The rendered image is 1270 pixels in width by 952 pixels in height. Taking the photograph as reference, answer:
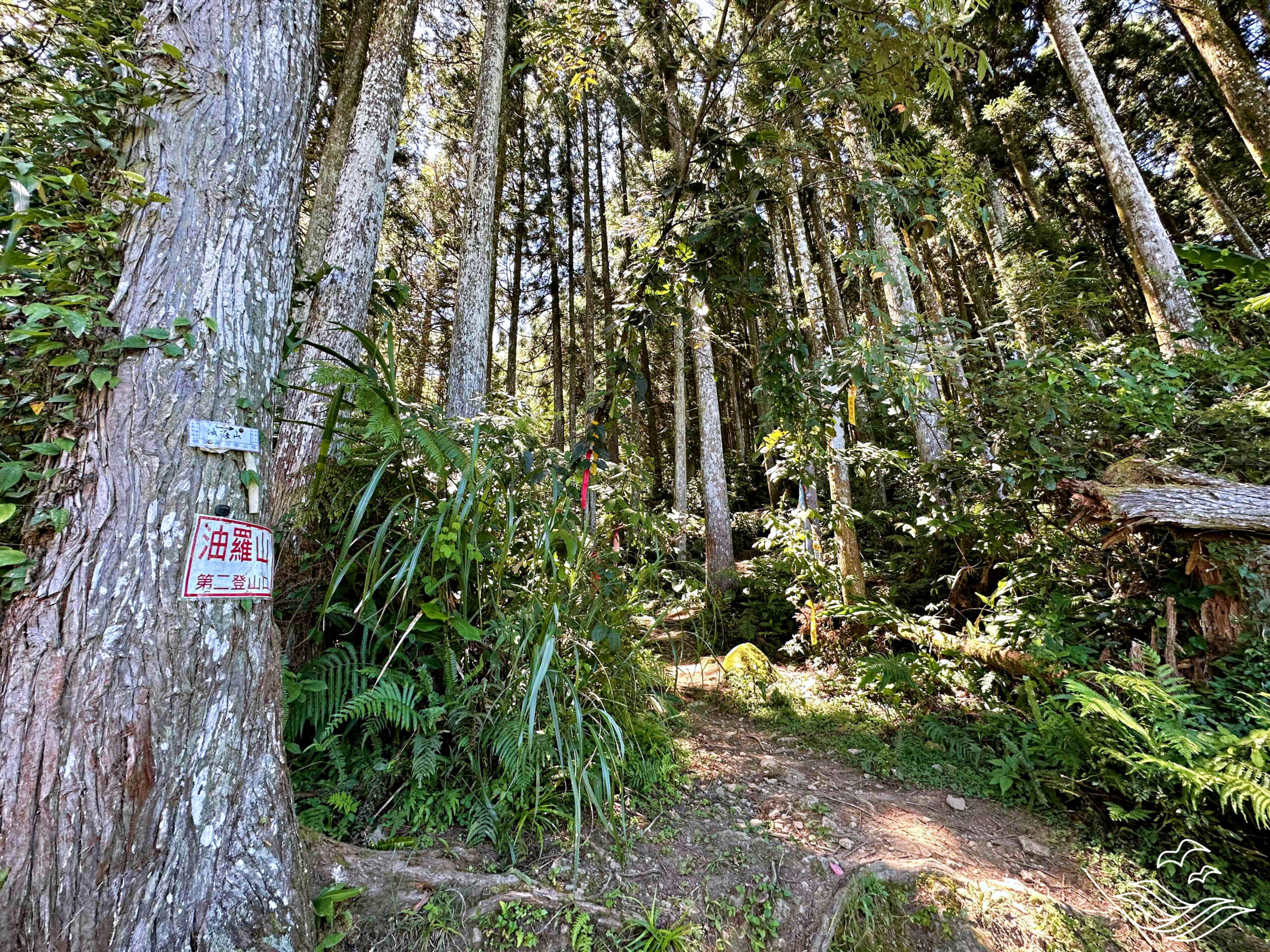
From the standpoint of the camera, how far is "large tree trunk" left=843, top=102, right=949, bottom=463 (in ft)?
10.0

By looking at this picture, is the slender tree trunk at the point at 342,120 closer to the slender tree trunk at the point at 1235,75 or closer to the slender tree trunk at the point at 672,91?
the slender tree trunk at the point at 672,91

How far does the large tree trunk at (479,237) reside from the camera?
506 centimetres

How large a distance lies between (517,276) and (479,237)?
7.25 meters

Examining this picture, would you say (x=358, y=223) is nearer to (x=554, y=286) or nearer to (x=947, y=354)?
(x=947, y=354)

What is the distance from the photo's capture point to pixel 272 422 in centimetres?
157

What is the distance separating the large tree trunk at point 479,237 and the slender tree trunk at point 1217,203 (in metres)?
15.1

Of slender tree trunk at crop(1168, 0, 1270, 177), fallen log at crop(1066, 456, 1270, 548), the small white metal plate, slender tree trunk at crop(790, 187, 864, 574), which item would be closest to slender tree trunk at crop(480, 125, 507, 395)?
slender tree trunk at crop(790, 187, 864, 574)

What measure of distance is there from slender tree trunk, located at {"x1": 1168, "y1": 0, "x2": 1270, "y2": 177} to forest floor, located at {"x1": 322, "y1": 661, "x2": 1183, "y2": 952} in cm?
712

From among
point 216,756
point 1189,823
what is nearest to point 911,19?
point 1189,823

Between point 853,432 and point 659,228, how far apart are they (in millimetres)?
3484

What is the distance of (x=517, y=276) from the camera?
12227 mm

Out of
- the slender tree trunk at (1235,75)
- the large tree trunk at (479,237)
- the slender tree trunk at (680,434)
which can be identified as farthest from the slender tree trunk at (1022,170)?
the large tree trunk at (479,237)

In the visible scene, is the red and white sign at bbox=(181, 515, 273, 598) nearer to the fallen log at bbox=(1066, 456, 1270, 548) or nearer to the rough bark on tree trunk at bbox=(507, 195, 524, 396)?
the fallen log at bbox=(1066, 456, 1270, 548)

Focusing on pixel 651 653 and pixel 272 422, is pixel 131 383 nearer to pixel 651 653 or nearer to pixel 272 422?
pixel 272 422
